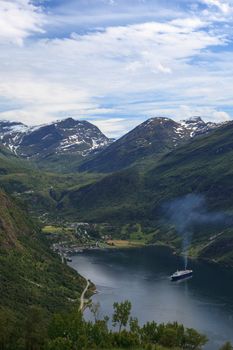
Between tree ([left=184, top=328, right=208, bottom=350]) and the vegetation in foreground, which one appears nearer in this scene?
the vegetation in foreground

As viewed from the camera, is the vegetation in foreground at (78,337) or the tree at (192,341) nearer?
the vegetation in foreground at (78,337)

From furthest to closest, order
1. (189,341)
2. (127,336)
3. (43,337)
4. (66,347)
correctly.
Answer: (189,341)
(127,336)
(43,337)
(66,347)

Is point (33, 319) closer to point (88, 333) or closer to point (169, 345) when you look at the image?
point (88, 333)

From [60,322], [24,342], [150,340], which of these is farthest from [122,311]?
[24,342]

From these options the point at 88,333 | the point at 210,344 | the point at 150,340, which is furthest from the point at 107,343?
the point at 210,344

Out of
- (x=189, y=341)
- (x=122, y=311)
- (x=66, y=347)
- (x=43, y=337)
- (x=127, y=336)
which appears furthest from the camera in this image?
(x=122, y=311)

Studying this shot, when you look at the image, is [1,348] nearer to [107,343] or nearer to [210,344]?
[107,343]

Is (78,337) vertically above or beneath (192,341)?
beneath

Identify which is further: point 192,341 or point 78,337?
point 192,341

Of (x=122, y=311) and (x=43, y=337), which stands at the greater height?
(x=122, y=311)

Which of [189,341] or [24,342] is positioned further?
[189,341]
